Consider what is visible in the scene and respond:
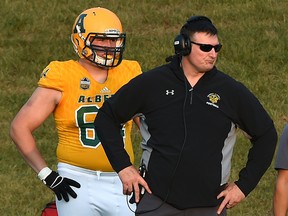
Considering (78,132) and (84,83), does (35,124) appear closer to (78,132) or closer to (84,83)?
(78,132)

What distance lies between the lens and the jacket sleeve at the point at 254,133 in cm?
583

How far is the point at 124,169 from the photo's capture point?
5.93 metres

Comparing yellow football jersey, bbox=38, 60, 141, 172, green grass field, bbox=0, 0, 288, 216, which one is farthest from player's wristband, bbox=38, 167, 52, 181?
green grass field, bbox=0, 0, 288, 216

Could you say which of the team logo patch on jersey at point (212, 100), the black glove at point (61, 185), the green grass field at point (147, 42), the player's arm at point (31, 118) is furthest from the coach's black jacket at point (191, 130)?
the green grass field at point (147, 42)

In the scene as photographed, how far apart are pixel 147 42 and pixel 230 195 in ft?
26.9

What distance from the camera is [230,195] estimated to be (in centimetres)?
586

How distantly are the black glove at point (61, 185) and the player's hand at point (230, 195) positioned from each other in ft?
3.50

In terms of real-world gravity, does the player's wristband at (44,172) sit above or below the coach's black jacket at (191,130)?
A: below

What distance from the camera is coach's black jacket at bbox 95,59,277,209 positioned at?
18.9 ft

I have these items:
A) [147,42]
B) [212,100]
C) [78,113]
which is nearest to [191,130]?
[212,100]

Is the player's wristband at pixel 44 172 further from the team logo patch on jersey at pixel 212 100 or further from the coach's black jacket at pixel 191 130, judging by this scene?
the team logo patch on jersey at pixel 212 100

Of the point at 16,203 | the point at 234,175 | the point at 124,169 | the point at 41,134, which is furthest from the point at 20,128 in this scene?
the point at 41,134

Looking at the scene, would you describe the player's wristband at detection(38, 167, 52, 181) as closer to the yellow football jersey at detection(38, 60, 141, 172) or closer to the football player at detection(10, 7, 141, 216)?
the football player at detection(10, 7, 141, 216)

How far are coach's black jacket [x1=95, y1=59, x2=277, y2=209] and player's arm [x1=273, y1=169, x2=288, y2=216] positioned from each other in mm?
733
